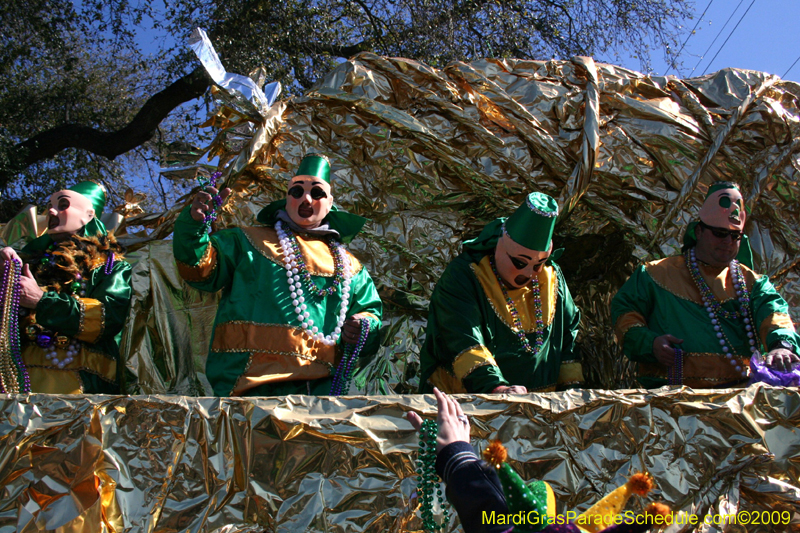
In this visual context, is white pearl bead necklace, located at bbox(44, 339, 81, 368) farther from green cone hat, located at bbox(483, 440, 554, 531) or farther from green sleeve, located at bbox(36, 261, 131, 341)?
green cone hat, located at bbox(483, 440, 554, 531)

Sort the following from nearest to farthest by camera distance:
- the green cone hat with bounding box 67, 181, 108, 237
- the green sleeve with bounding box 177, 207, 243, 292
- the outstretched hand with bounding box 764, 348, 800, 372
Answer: the outstretched hand with bounding box 764, 348, 800, 372 < the green sleeve with bounding box 177, 207, 243, 292 < the green cone hat with bounding box 67, 181, 108, 237

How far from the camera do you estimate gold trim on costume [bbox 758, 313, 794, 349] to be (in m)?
2.74

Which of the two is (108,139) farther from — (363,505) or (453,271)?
(363,505)

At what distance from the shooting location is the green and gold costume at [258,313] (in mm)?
2678

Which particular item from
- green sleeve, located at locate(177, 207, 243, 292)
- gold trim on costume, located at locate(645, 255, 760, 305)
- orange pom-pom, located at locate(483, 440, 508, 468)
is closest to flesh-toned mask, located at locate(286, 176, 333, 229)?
green sleeve, located at locate(177, 207, 243, 292)

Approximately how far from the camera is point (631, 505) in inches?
77.4

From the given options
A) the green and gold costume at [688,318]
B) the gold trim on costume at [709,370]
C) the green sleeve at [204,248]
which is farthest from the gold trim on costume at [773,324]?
the green sleeve at [204,248]

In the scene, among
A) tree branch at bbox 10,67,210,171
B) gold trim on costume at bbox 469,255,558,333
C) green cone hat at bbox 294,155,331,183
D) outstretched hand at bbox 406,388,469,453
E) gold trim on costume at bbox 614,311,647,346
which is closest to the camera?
outstretched hand at bbox 406,388,469,453

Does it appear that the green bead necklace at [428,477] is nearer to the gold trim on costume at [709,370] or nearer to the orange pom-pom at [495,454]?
the orange pom-pom at [495,454]

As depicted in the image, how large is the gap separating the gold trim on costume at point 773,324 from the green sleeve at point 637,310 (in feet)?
1.33

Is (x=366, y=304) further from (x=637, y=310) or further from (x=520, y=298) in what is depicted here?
(x=637, y=310)

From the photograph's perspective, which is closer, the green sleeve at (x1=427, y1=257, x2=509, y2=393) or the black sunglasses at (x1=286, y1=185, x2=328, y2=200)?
the green sleeve at (x1=427, y1=257, x2=509, y2=393)

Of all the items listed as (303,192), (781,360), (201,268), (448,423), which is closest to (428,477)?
(448,423)

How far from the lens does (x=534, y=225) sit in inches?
107
